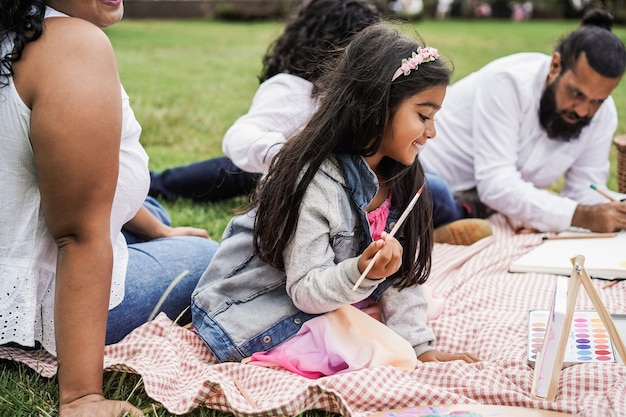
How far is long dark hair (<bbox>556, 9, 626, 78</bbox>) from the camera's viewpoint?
3227 mm

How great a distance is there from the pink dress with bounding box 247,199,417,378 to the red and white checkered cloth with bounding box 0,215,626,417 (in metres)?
0.06

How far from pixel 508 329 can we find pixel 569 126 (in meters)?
1.37

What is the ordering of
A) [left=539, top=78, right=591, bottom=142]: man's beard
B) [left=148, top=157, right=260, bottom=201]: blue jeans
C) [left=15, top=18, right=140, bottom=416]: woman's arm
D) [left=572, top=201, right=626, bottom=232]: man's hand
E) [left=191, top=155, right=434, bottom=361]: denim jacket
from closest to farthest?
[left=15, top=18, right=140, bottom=416]: woman's arm
[left=191, top=155, right=434, bottom=361]: denim jacket
[left=572, top=201, right=626, bottom=232]: man's hand
[left=539, top=78, right=591, bottom=142]: man's beard
[left=148, top=157, right=260, bottom=201]: blue jeans

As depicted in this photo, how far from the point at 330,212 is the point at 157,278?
578 millimetres

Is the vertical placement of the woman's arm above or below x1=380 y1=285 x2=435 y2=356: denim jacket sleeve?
above

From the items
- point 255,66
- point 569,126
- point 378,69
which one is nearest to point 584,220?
point 569,126

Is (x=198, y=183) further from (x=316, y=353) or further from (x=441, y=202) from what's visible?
(x=316, y=353)

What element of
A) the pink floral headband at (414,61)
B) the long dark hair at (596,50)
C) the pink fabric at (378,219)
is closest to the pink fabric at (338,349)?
the pink fabric at (378,219)

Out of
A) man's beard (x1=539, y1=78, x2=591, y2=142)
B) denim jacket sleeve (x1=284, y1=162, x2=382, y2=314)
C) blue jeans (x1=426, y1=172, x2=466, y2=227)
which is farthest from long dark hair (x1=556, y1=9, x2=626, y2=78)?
denim jacket sleeve (x1=284, y1=162, x2=382, y2=314)

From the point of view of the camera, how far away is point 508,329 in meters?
2.42

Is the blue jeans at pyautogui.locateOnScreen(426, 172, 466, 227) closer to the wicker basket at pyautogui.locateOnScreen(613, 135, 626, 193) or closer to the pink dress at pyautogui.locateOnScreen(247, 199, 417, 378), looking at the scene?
the wicker basket at pyautogui.locateOnScreen(613, 135, 626, 193)

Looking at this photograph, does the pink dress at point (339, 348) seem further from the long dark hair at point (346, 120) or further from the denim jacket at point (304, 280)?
the long dark hair at point (346, 120)

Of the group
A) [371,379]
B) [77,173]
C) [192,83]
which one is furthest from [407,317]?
[192,83]

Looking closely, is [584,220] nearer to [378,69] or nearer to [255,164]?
[255,164]
